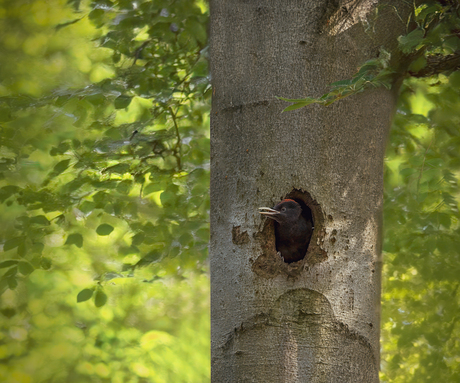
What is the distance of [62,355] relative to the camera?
5.75 meters

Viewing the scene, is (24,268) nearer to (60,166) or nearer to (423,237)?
(60,166)

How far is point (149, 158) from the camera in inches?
150

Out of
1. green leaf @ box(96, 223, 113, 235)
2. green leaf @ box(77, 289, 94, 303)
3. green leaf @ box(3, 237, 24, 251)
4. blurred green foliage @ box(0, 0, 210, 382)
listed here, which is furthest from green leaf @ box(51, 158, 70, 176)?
green leaf @ box(77, 289, 94, 303)

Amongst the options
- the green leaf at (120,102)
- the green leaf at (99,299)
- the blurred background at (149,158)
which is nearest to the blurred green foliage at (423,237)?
the blurred background at (149,158)

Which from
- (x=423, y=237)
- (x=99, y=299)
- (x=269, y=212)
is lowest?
(x=269, y=212)

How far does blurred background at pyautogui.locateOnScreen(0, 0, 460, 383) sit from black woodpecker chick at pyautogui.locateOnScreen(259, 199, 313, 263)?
116 cm

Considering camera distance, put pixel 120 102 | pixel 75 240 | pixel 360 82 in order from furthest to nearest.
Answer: pixel 75 240
pixel 120 102
pixel 360 82

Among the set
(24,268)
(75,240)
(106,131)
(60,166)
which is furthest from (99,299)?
(106,131)

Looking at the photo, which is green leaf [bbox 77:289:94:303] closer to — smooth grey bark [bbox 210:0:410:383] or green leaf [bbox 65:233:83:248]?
green leaf [bbox 65:233:83:248]

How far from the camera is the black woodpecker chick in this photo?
180 centimetres

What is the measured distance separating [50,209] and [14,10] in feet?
6.73

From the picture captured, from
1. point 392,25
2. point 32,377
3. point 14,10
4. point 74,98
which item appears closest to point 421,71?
point 392,25

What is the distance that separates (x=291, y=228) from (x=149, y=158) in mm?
2047

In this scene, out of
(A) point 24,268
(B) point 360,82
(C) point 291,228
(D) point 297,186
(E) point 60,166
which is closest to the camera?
(B) point 360,82
